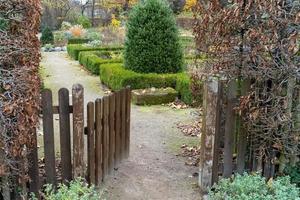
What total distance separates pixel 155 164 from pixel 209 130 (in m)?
1.24

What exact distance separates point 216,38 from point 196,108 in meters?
4.14

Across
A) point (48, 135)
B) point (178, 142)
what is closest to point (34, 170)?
point (48, 135)

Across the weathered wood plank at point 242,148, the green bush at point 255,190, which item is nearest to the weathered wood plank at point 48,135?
the green bush at point 255,190

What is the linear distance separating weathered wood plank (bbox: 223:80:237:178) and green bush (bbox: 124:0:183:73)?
19.1 ft

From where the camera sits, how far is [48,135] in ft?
12.4

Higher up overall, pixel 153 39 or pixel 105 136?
pixel 153 39

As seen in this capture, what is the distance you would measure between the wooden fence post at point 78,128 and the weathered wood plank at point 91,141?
0.40ft

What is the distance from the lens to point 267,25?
3.70 m

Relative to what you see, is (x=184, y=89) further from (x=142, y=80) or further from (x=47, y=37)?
(x=47, y=37)

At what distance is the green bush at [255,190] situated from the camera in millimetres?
3467

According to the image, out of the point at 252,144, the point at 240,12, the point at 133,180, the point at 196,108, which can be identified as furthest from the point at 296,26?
the point at 196,108

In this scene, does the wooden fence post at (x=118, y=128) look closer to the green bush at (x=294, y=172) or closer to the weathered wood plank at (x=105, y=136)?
the weathered wood plank at (x=105, y=136)

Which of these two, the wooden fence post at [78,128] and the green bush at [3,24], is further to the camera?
the wooden fence post at [78,128]

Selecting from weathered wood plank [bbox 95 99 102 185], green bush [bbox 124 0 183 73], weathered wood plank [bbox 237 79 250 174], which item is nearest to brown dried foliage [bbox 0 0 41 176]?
weathered wood plank [bbox 95 99 102 185]
